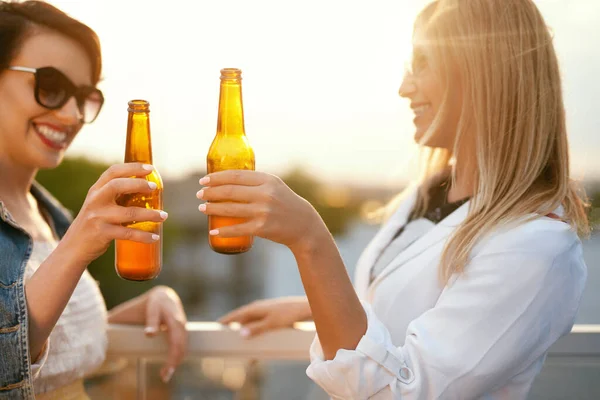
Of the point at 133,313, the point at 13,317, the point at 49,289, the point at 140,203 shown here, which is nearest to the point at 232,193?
the point at 140,203

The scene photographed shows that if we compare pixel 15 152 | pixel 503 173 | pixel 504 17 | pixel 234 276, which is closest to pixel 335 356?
pixel 503 173

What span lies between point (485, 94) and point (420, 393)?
38.5 inches

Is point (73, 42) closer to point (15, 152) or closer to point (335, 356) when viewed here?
point (15, 152)

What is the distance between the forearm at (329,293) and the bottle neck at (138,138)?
0.46 meters

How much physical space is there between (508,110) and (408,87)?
1.28 feet

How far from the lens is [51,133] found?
→ 2.53 meters

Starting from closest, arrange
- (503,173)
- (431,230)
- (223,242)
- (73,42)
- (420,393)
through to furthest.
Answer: (223,242) → (420,393) → (503,173) → (431,230) → (73,42)

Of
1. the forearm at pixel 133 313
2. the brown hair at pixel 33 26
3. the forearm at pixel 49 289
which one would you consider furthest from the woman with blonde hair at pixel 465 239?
the brown hair at pixel 33 26

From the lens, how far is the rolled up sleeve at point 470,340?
195 cm

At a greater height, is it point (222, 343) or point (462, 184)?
point (462, 184)

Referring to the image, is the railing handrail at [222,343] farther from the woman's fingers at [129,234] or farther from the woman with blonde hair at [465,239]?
the woman's fingers at [129,234]

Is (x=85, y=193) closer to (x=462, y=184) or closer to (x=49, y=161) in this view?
(x=49, y=161)

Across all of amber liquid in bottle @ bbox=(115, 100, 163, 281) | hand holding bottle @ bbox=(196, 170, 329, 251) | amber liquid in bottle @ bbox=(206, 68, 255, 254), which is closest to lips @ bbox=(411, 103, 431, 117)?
amber liquid in bottle @ bbox=(206, 68, 255, 254)

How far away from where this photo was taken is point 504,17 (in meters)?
2.26
